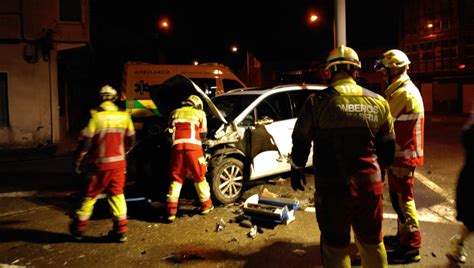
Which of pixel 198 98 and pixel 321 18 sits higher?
pixel 321 18

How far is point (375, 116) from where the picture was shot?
117 inches

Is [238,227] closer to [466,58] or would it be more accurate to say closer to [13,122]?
[13,122]

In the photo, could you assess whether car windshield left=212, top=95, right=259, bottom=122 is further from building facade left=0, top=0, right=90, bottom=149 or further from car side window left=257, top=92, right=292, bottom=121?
building facade left=0, top=0, right=90, bottom=149

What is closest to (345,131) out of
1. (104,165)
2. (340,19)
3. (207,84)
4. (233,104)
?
(104,165)

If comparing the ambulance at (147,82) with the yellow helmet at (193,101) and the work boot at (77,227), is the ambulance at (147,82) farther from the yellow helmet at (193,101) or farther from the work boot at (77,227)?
the work boot at (77,227)

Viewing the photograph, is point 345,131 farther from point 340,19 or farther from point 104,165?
point 340,19

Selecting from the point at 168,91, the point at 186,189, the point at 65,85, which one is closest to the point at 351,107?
Result: the point at 168,91

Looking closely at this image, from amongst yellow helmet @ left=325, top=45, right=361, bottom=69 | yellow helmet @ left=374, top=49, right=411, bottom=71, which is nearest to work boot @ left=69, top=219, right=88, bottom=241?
yellow helmet @ left=325, top=45, right=361, bottom=69

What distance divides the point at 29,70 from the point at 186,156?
36.4ft

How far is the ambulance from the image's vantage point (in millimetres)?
12836

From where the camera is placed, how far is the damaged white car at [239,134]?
604cm

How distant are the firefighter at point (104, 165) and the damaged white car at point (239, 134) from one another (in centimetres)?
122

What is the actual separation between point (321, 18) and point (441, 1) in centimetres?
935

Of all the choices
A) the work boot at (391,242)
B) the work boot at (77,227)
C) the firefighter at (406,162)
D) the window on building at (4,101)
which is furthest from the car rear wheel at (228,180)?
the window on building at (4,101)
